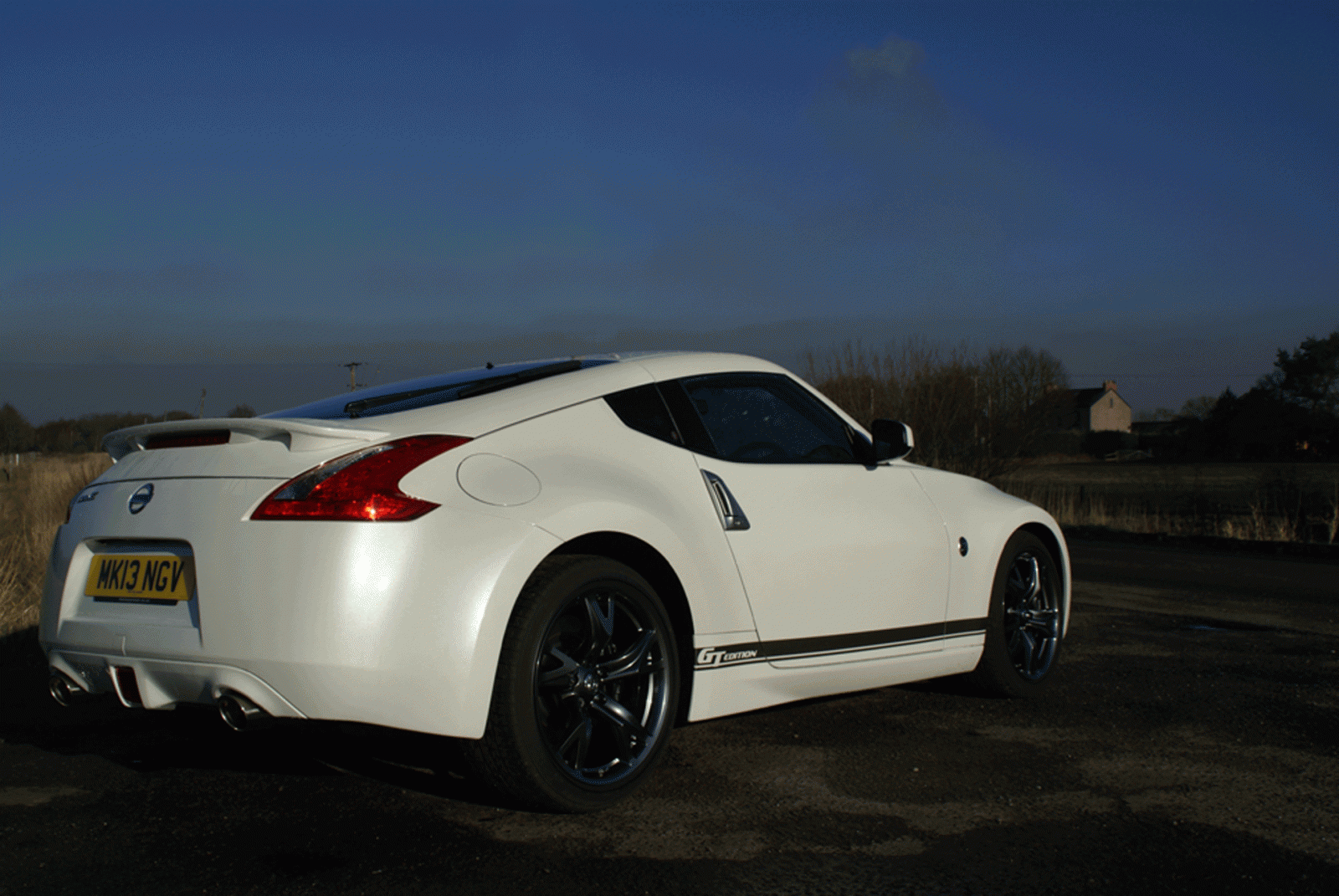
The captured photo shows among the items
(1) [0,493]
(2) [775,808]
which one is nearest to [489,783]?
(2) [775,808]

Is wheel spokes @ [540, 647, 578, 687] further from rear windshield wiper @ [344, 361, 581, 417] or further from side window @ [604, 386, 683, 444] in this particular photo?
rear windshield wiper @ [344, 361, 581, 417]

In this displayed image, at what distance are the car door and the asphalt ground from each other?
1.53 feet

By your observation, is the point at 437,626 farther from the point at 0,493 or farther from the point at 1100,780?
the point at 0,493

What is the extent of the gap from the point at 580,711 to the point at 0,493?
19492 millimetres

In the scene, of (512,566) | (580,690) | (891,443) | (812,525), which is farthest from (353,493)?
(891,443)

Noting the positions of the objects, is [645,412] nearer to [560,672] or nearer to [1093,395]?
[560,672]

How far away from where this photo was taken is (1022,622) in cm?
525

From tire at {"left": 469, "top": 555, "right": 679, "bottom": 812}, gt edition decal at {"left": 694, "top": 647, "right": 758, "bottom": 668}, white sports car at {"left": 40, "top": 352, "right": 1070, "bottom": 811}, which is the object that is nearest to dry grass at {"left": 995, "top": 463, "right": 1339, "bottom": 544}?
white sports car at {"left": 40, "top": 352, "right": 1070, "bottom": 811}

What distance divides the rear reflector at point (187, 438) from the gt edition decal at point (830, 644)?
5.65 feet

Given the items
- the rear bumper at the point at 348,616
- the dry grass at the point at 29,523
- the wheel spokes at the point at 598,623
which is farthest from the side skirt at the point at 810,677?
the dry grass at the point at 29,523

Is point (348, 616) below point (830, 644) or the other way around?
the other way around

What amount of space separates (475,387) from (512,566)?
102cm

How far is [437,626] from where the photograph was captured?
3.09 metres

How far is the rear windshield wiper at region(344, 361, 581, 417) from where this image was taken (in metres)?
3.93
